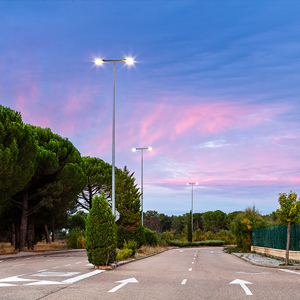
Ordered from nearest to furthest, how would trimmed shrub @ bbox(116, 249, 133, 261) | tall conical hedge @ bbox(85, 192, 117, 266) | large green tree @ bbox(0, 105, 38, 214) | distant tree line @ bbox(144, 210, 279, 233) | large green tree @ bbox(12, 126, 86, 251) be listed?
1. tall conical hedge @ bbox(85, 192, 117, 266)
2. trimmed shrub @ bbox(116, 249, 133, 261)
3. large green tree @ bbox(0, 105, 38, 214)
4. large green tree @ bbox(12, 126, 86, 251)
5. distant tree line @ bbox(144, 210, 279, 233)

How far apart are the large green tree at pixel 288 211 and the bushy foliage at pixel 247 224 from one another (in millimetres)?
17975

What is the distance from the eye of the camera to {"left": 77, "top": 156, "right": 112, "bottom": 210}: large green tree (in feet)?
200

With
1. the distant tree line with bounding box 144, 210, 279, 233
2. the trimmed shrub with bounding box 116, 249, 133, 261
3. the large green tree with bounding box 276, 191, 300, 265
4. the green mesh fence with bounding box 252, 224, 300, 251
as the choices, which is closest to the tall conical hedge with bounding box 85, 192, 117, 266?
the trimmed shrub with bounding box 116, 249, 133, 261

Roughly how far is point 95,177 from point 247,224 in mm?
27229

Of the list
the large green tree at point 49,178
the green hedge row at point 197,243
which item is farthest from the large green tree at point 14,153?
the green hedge row at point 197,243

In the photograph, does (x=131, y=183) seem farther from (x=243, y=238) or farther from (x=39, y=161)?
(x=243, y=238)

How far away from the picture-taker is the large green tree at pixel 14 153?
3002 centimetres

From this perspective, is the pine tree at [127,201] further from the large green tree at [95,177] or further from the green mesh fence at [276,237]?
the large green tree at [95,177]

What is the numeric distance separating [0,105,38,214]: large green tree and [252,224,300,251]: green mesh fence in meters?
20.1

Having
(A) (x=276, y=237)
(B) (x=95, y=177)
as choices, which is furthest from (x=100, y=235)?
(B) (x=95, y=177)

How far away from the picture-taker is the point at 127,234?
34.0 meters

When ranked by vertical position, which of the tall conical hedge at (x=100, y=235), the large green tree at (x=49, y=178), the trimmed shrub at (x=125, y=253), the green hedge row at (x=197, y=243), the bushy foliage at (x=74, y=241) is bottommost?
the green hedge row at (x=197, y=243)

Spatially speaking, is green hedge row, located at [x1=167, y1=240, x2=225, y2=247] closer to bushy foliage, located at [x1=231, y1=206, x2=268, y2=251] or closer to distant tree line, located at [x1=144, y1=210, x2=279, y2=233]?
bushy foliage, located at [x1=231, y1=206, x2=268, y2=251]

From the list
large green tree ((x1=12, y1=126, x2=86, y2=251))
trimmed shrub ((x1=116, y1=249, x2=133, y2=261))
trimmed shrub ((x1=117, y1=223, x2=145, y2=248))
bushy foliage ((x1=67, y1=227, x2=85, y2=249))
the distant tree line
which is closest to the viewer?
trimmed shrub ((x1=116, y1=249, x2=133, y2=261))
